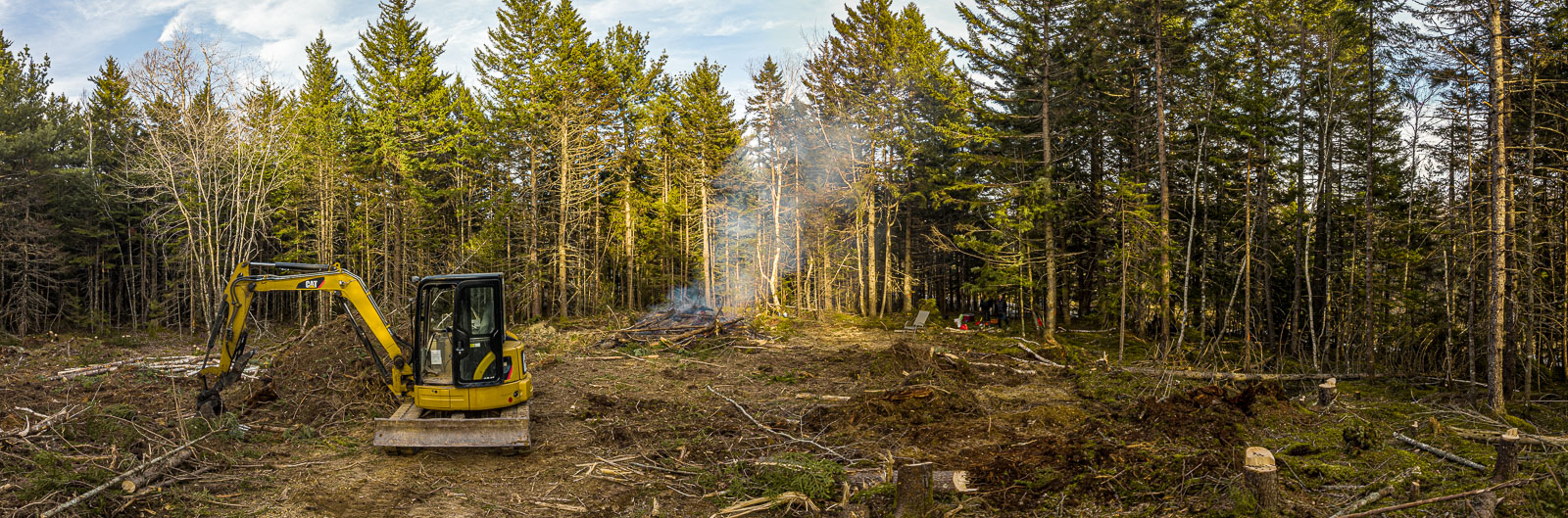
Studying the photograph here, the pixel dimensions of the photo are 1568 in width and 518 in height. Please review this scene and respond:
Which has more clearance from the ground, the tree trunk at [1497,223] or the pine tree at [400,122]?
the pine tree at [400,122]

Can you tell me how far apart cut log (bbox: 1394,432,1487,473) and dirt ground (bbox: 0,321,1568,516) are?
0.27 feet

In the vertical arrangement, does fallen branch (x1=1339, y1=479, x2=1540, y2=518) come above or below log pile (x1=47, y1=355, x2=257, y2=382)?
above

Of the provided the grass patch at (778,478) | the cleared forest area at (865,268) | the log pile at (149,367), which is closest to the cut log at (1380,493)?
the cleared forest area at (865,268)

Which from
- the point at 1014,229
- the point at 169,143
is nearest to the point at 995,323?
the point at 1014,229

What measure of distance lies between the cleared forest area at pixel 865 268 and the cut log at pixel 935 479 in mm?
53

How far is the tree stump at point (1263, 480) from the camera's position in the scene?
17.4 feet

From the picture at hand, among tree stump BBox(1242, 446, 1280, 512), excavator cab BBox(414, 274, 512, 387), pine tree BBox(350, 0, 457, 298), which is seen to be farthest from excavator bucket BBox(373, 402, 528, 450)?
pine tree BBox(350, 0, 457, 298)

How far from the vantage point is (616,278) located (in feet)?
116

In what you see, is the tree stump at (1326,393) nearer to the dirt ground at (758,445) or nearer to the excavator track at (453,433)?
the dirt ground at (758,445)

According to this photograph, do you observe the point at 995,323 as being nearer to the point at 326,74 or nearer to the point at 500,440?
the point at 500,440

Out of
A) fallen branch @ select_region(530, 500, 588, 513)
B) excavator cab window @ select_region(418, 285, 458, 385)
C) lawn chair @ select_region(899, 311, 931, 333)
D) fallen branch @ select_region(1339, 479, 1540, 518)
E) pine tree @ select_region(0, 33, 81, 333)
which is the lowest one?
fallen branch @ select_region(530, 500, 588, 513)

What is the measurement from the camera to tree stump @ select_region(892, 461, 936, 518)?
598 cm

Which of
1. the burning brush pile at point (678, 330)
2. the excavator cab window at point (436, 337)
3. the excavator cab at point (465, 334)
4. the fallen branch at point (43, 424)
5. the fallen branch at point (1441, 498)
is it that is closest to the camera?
the fallen branch at point (1441, 498)

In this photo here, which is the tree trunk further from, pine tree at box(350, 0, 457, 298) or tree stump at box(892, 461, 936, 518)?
pine tree at box(350, 0, 457, 298)
